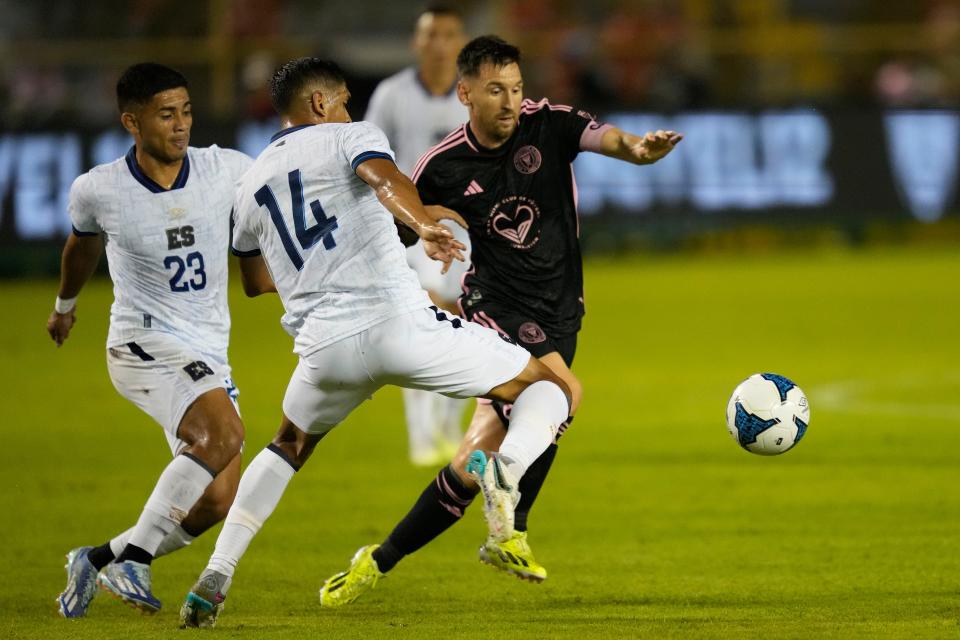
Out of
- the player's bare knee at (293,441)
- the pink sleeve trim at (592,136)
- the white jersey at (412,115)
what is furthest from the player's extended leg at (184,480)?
the white jersey at (412,115)

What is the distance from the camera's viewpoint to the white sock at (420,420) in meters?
10.2

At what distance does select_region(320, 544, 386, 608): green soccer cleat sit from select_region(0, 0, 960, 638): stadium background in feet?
0.41

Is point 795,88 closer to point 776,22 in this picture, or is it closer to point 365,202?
point 776,22

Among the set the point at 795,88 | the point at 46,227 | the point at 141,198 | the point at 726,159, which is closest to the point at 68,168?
the point at 46,227

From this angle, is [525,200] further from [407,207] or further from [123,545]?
[123,545]

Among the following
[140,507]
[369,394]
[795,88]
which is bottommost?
[140,507]

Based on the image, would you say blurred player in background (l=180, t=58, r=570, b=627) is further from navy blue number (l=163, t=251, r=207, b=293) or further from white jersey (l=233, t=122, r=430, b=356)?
navy blue number (l=163, t=251, r=207, b=293)

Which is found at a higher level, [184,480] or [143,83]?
[143,83]

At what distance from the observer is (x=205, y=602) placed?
6004mm

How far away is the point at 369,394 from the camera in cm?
613

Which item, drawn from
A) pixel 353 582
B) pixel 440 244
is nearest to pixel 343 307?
pixel 440 244

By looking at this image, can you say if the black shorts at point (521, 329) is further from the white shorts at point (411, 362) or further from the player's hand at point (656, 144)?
the player's hand at point (656, 144)

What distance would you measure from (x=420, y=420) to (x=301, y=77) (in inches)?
Answer: 176

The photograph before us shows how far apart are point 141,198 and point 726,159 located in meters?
15.2
